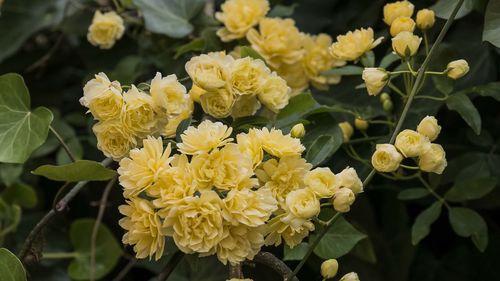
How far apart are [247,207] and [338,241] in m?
0.26

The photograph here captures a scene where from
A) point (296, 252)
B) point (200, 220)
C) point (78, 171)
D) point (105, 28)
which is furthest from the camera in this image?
point (105, 28)

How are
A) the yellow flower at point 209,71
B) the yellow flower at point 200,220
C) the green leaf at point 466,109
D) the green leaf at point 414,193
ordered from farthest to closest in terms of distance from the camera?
the green leaf at point 414,193 → the green leaf at point 466,109 → the yellow flower at point 209,71 → the yellow flower at point 200,220

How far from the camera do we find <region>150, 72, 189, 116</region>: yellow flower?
0.77 meters

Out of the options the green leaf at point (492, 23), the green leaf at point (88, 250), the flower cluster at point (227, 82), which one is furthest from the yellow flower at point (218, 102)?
the green leaf at point (88, 250)

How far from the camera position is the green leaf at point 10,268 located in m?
0.83

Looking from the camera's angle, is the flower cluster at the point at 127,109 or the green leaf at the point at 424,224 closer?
the flower cluster at the point at 127,109

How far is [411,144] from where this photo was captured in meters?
0.74

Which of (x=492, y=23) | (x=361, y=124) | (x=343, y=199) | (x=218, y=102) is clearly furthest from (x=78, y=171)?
(x=492, y=23)

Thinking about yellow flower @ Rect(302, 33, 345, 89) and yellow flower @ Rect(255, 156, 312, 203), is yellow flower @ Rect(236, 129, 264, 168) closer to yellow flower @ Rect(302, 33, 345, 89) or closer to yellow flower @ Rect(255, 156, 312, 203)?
yellow flower @ Rect(255, 156, 312, 203)

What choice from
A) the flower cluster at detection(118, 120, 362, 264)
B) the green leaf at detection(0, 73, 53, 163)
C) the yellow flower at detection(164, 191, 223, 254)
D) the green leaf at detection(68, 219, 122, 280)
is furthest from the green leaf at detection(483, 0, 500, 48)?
the green leaf at detection(68, 219, 122, 280)

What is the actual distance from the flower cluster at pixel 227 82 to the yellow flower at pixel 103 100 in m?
0.09

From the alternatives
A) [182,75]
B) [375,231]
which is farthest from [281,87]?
[375,231]

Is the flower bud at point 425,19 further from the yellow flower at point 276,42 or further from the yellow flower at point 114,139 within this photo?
the yellow flower at point 114,139

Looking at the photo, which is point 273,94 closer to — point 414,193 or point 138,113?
point 138,113
